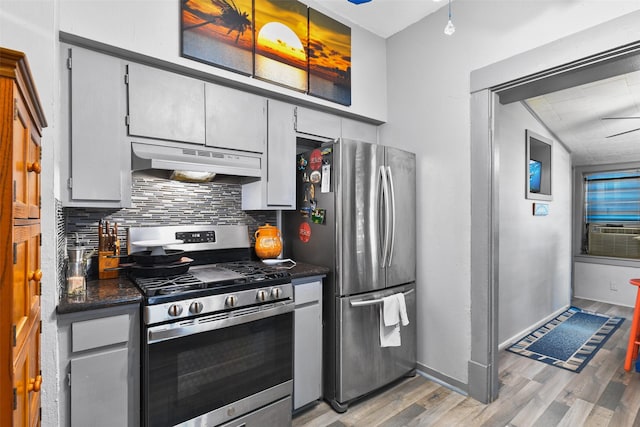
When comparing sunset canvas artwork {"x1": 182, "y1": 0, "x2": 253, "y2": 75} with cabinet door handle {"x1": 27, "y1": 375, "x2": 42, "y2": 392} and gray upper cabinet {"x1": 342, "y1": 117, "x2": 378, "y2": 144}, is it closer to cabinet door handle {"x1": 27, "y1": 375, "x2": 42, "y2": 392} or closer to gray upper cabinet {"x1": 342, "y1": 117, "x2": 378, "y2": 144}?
gray upper cabinet {"x1": 342, "y1": 117, "x2": 378, "y2": 144}

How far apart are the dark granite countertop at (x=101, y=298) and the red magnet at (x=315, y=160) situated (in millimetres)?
1387

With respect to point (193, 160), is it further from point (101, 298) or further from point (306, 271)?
point (306, 271)

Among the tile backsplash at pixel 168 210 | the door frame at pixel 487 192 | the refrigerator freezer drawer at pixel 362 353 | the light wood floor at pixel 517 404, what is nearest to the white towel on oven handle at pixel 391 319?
the refrigerator freezer drawer at pixel 362 353

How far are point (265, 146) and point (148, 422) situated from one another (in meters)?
1.72

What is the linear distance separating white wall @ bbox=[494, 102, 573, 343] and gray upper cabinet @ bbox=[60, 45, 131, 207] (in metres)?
2.82

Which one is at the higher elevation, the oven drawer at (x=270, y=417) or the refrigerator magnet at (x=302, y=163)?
the refrigerator magnet at (x=302, y=163)

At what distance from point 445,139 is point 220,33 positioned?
179 cm

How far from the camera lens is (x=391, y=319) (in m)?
2.37

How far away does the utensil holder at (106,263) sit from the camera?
186 centimetres

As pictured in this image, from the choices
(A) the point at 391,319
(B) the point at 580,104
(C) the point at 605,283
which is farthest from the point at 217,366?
(C) the point at 605,283

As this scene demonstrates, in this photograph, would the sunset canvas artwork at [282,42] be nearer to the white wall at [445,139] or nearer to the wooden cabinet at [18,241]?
the white wall at [445,139]

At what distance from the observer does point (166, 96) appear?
6.26ft

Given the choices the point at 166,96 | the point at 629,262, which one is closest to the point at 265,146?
the point at 166,96

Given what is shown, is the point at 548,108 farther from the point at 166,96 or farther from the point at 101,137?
the point at 101,137
